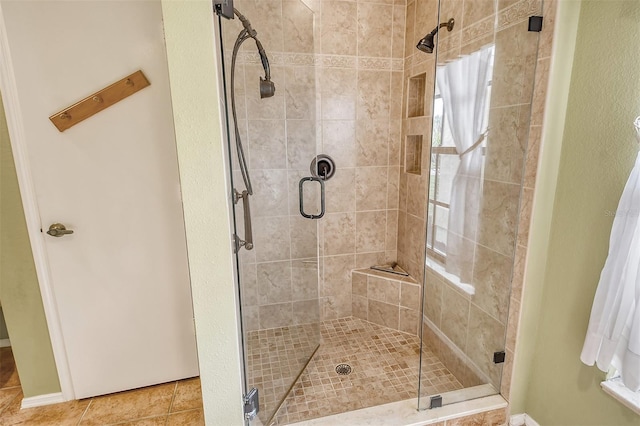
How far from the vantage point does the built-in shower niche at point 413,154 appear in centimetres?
238

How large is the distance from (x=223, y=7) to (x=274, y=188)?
0.95 m

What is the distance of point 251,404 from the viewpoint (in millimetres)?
1381

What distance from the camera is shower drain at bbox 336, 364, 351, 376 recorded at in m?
1.95

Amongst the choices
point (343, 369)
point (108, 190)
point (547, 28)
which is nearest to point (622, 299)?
point (547, 28)

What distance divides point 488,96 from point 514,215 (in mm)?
610

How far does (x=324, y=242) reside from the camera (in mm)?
2494

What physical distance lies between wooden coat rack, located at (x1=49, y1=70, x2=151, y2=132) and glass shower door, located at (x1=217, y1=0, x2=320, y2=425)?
58 cm

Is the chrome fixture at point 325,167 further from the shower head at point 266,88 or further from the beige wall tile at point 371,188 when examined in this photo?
the shower head at point 266,88

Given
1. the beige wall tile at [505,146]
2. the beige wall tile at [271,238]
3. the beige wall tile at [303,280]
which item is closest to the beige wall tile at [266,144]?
the beige wall tile at [271,238]

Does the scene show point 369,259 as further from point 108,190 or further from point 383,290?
point 108,190

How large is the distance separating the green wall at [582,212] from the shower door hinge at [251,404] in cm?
128

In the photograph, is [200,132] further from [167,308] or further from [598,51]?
[598,51]

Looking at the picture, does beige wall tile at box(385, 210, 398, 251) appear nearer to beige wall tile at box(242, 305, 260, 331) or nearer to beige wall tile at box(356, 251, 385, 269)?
beige wall tile at box(356, 251, 385, 269)

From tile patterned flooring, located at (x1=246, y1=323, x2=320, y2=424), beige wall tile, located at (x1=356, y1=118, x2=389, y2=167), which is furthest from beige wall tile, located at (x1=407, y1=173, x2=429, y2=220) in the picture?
tile patterned flooring, located at (x1=246, y1=323, x2=320, y2=424)
